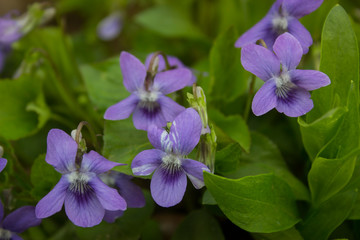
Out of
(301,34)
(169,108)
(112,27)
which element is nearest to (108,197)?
(169,108)

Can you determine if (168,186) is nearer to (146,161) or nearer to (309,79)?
(146,161)

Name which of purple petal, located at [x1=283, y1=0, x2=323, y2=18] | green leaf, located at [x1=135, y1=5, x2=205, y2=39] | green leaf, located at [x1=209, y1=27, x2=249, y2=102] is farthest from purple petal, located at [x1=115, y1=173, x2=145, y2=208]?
green leaf, located at [x1=135, y1=5, x2=205, y2=39]

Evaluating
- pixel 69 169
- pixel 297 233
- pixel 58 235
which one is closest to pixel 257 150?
pixel 297 233

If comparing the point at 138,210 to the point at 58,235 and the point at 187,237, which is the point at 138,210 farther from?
the point at 58,235

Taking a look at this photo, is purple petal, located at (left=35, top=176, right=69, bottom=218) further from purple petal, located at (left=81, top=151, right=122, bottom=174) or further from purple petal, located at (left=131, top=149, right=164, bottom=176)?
purple petal, located at (left=131, top=149, right=164, bottom=176)

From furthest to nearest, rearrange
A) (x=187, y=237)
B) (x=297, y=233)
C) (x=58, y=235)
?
(x=58, y=235) < (x=187, y=237) < (x=297, y=233)

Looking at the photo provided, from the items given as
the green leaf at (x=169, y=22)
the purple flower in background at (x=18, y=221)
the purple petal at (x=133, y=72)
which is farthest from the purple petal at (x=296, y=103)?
the green leaf at (x=169, y=22)

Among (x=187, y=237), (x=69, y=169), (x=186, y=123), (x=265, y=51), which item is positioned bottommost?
(x=187, y=237)

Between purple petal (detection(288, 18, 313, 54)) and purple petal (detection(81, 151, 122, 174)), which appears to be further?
purple petal (detection(288, 18, 313, 54))
